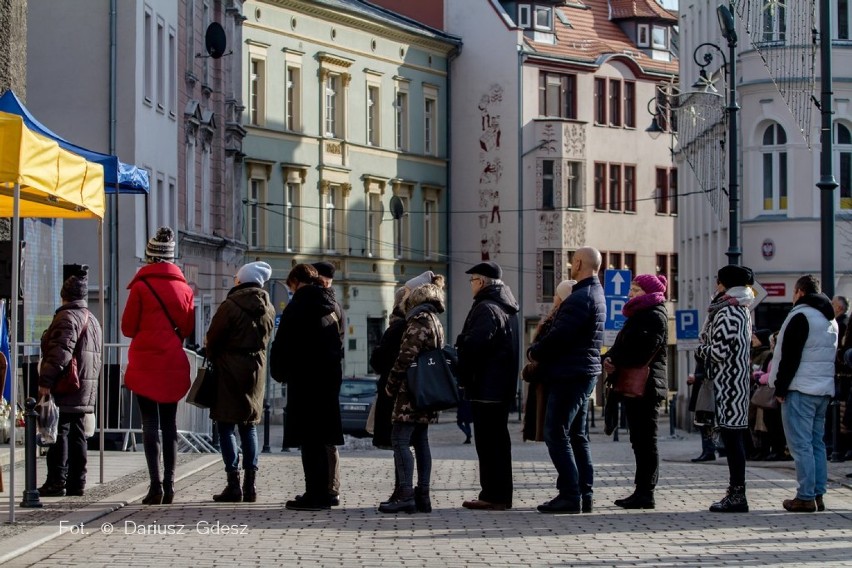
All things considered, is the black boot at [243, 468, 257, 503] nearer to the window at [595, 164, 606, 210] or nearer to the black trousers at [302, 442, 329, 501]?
the black trousers at [302, 442, 329, 501]

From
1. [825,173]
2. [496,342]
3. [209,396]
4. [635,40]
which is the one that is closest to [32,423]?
[209,396]

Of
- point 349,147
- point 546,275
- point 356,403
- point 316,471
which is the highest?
point 349,147

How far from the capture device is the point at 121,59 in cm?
3591

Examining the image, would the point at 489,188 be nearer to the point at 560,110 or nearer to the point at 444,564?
the point at 560,110

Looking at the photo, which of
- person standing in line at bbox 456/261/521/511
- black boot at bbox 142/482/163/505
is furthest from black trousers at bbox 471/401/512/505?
black boot at bbox 142/482/163/505

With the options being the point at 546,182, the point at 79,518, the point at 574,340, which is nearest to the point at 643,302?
the point at 574,340

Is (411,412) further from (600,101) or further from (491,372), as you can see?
(600,101)

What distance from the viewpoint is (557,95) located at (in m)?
69.3

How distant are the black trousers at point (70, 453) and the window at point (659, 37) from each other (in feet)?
202

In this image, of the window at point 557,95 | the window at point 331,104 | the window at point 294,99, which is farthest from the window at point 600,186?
the window at point 294,99

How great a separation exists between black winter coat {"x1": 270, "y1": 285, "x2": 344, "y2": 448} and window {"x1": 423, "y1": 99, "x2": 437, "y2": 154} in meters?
52.8

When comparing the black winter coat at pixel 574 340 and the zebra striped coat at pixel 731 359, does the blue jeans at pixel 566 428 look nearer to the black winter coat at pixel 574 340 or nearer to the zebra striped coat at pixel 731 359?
the black winter coat at pixel 574 340

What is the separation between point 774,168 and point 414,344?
2837 centimetres

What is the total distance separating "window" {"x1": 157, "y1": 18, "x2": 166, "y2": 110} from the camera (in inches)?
1540
